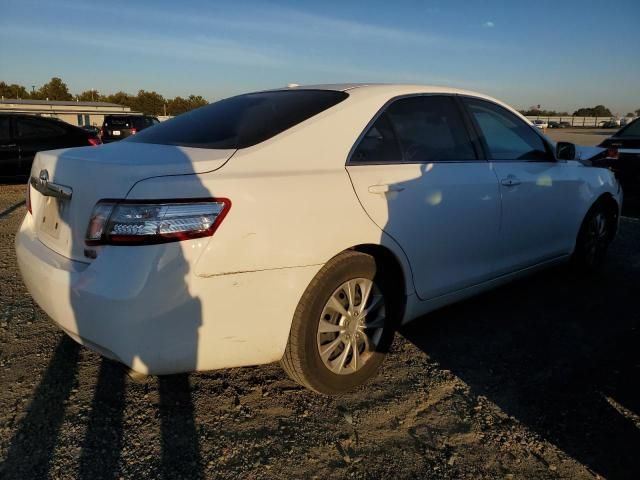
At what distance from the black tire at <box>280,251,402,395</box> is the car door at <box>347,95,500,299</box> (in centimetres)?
23

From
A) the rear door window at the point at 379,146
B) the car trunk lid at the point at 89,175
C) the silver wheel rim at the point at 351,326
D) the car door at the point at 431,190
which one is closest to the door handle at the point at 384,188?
the car door at the point at 431,190

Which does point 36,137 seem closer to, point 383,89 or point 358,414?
point 383,89

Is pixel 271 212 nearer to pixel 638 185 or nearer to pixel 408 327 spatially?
pixel 408 327

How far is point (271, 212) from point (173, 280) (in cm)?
50

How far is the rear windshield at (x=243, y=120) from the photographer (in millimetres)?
2619

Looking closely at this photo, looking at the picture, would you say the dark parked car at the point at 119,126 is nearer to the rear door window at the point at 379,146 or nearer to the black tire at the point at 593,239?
the black tire at the point at 593,239

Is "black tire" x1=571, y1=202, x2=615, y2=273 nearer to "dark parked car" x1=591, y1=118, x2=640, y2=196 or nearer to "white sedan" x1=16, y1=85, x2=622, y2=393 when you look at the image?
"white sedan" x1=16, y1=85, x2=622, y2=393

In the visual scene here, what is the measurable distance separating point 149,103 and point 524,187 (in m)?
73.2

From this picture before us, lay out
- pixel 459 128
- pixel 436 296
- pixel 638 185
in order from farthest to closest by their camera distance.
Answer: pixel 638 185, pixel 459 128, pixel 436 296

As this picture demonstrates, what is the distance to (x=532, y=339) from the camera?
3475mm

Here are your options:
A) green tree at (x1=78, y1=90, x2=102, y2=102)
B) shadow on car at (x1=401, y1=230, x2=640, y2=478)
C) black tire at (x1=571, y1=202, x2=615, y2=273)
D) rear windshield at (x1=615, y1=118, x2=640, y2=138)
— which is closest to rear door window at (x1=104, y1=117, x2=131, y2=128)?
rear windshield at (x1=615, y1=118, x2=640, y2=138)

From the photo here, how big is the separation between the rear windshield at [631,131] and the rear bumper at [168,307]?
833 centimetres

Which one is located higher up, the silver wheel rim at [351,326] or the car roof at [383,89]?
the car roof at [383,89]

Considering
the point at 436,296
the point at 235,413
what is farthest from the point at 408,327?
the point at 235,413
